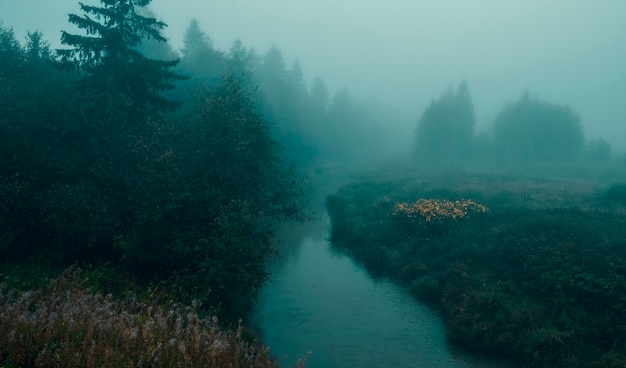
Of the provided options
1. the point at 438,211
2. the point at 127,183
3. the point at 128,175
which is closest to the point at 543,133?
the point at 438,211

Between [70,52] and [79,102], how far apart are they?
5.14 metres

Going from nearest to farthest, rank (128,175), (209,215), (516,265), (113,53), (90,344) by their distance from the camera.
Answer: (90,344) → (209,215) → (128,175) → (516,265) → (113,53)

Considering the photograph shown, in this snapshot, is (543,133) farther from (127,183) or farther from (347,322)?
(127,183)

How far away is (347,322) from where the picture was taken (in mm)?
17250

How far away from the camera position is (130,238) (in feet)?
51.3

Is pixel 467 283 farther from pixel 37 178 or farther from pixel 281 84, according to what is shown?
pixel 281 84

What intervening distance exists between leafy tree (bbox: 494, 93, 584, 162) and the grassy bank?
47494 mm

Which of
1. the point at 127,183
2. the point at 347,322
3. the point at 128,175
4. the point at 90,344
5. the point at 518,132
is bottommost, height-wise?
the point at 347,322

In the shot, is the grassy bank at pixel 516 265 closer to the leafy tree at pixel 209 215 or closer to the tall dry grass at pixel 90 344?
the leafy tree at pixel 209 215

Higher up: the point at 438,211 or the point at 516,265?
the point at 438,211

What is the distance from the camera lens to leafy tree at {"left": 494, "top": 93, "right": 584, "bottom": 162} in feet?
253

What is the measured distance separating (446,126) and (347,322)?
6567cm

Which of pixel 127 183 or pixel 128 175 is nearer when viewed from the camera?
pixel 127 183

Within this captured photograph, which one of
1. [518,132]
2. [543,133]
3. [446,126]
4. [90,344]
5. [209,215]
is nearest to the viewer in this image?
[90,344]
